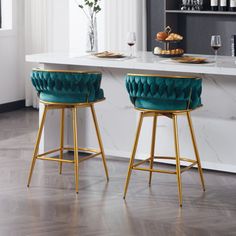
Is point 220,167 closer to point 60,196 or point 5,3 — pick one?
point 60,196

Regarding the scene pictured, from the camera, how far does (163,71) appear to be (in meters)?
5.89

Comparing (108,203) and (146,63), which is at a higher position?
(146,63)

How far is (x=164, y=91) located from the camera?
16.3ft

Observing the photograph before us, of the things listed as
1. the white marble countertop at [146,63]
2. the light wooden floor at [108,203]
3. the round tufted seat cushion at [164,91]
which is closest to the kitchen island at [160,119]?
the white marble countertop at [146,63]

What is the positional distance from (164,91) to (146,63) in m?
0.72

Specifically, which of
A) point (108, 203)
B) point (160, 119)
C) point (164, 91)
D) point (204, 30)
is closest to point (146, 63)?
point (160, 119)

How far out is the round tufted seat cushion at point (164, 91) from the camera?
4.95 metres

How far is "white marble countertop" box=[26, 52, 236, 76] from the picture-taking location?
5396 millimetres

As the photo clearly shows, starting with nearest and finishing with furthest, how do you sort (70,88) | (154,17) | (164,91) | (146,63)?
(164,91), (70,88), (146,63), (154,17)

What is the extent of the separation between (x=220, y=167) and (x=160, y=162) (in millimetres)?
587

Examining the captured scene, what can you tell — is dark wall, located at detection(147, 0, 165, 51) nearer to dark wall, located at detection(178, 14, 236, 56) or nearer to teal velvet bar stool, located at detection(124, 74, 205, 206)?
dark wall, located at detection(178, 14, 236, 56)

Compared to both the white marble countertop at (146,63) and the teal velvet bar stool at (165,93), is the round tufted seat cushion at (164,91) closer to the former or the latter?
the teal velvet bar stool at (165,93)

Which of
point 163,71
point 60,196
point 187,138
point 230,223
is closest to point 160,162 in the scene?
point 187,138

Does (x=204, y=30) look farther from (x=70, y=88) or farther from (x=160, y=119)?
(x=70, y=88)
